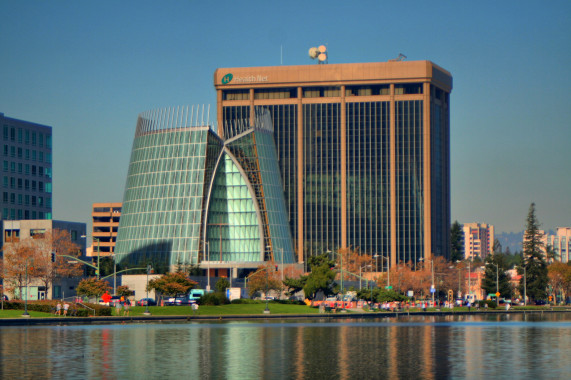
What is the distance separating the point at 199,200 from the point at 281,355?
468ft

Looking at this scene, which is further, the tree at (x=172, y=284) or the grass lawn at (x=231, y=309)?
the tree at (x=172, y=284)

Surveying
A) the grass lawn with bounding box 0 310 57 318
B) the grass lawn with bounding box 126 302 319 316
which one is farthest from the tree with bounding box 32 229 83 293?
the grass lawn with bounding box 0 310 57 318

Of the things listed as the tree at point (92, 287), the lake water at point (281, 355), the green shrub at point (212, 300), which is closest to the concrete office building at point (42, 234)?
the tree at point (92, 287)

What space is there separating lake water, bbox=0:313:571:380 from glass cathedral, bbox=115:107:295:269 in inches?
4730

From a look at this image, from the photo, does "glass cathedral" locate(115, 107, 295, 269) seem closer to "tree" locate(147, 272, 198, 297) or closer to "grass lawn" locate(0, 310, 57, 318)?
"tree" locate(147, 272, 198, 297)

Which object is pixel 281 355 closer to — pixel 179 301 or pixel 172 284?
pixel 172 284

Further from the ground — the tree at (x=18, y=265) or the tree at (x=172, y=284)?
the tree at (x=18, y=265)

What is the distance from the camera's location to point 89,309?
97.7 meters

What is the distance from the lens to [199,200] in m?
187

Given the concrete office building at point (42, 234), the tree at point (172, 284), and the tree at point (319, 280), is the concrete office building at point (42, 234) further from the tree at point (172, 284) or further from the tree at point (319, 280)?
the tree at point (319, 280)

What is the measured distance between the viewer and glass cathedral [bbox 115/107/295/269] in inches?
7387

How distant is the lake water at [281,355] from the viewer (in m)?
37.5

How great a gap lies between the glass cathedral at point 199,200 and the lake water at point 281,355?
12015cm

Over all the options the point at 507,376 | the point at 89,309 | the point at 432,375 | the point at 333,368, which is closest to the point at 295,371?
the point at 333,368
